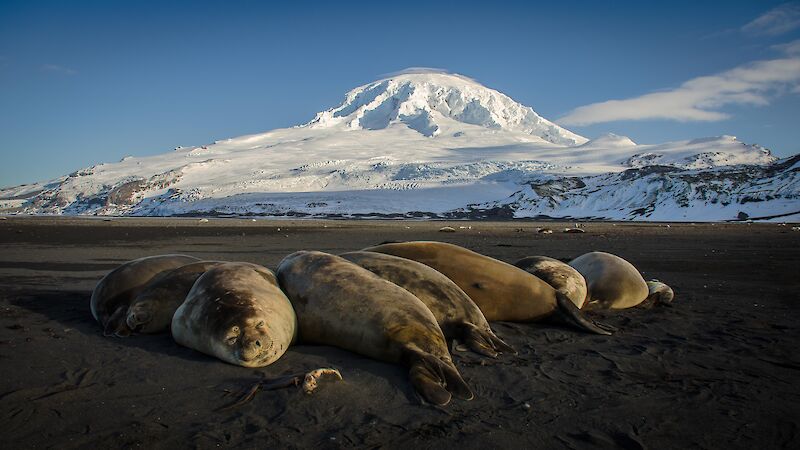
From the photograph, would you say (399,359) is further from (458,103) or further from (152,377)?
(458,103)

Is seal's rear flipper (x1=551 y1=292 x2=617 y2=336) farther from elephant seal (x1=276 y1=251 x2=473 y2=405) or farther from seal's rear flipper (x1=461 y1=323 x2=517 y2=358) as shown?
elephant seal (x1=276 y1=251 x2=473 y2=405)

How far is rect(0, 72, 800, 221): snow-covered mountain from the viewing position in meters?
49.7

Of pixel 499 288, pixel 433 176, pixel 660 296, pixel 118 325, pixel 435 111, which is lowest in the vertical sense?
pixel 660 296

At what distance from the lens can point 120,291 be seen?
5.63 metres

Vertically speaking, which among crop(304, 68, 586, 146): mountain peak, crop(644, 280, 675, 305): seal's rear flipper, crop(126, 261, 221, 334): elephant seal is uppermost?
crop(304, 68, 586, 146): mountain peak

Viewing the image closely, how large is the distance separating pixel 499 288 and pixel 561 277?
1.02m

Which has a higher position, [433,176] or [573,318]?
[433,176]

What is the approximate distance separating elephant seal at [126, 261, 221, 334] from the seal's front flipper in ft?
0.21

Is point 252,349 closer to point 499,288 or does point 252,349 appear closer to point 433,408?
point 433,408

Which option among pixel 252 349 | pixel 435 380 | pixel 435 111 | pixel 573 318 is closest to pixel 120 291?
pixel 252 349

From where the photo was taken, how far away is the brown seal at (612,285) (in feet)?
22.3

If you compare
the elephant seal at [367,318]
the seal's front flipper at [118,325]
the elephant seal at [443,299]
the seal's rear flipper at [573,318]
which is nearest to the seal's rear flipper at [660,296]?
the seal's rear flipper at [573,318]

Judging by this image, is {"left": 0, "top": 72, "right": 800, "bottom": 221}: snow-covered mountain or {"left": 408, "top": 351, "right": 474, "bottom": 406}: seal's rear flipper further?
{"left": 0, "top": 72, "right": 800, "bottom": 221}: snow-covered mountain

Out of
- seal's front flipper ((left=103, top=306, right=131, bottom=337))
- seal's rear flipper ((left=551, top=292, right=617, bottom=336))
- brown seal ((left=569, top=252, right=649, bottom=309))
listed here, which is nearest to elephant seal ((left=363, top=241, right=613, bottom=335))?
seal's rear flipper ((left=551, top=292, right=617, bottom=336))
